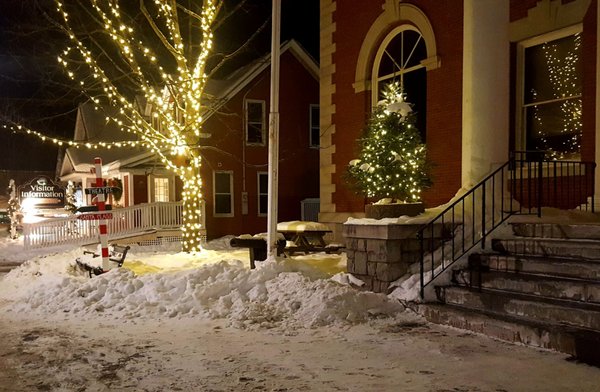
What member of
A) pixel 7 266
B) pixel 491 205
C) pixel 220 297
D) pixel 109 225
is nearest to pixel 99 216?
pixel 220 297

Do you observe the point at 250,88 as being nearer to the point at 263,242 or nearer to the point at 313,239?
the point at 313,239

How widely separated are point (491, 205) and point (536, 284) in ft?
8.84

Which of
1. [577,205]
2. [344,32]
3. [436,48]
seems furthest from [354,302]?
[344,32]

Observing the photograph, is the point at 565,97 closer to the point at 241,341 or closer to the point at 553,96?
the point at 553,96

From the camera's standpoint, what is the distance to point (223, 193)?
2353cm

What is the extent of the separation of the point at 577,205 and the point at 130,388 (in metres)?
8.09

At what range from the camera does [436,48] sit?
485 inches

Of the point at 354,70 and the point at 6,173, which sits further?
the point at 6,173

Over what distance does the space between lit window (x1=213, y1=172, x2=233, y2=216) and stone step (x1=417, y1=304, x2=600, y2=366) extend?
16958 millimetres

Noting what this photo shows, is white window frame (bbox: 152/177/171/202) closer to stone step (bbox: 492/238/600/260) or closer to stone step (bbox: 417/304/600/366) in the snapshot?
stone step (bbox: 492/238/600/260)

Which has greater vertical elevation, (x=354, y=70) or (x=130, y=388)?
(x=354, y=70)

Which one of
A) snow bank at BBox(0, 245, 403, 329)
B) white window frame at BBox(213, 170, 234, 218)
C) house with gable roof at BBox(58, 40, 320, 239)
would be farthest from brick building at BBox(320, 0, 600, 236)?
white window frame at BBox(213, 170, 234, 218)

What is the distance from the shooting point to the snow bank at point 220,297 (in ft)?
24.2

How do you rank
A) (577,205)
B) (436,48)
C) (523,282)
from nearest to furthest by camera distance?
(523,282) → (577,205) → (436,48)
